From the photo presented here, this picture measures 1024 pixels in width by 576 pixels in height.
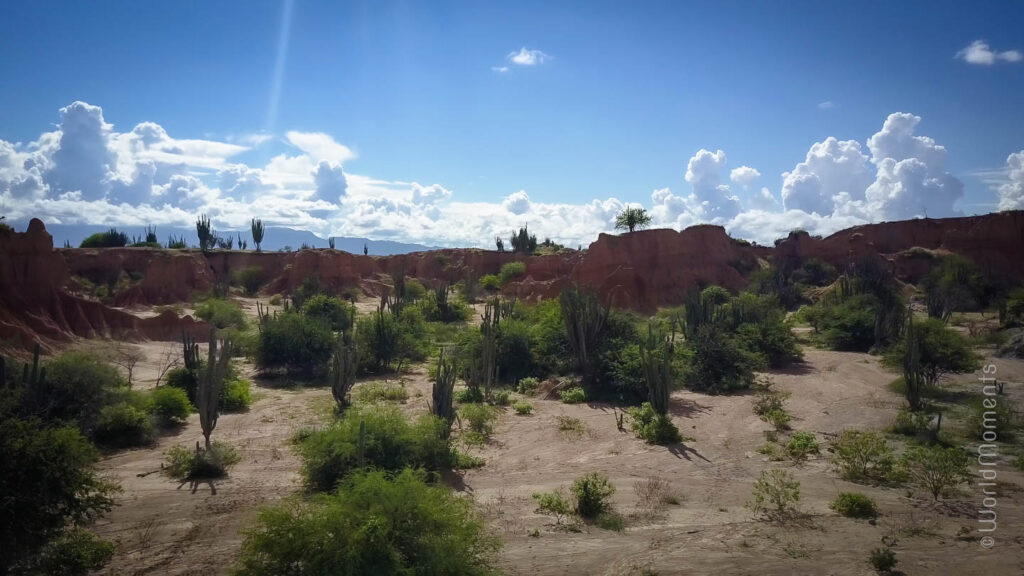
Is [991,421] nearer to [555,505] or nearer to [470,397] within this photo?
[555,505]

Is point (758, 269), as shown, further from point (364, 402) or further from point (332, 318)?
point (364, 402)

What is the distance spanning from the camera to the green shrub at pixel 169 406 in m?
13.6

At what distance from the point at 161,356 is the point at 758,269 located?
41776 millimetres

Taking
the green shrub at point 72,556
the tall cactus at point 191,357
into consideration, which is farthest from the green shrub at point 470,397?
the green shrub at point 72,556

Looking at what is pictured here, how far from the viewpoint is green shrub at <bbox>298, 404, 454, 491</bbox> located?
359 inches

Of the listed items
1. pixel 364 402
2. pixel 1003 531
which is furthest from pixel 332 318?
pixel 1003 531

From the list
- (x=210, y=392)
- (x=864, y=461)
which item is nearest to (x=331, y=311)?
(x=210, y=392)

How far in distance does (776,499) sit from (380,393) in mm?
11535

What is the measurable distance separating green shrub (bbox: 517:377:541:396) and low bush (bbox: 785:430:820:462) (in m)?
7.97

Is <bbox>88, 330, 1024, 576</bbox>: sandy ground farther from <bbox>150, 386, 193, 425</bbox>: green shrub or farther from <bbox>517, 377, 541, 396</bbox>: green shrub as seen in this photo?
<bbox>517, 377, 541, 396</bbox>: green shrub

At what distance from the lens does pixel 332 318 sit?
27.9 metres

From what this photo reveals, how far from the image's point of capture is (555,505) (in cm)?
855

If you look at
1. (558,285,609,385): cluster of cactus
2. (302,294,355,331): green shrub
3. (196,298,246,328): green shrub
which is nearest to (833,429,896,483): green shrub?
(558,285,609,385): cluster of cactus

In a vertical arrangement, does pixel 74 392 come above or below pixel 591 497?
above
